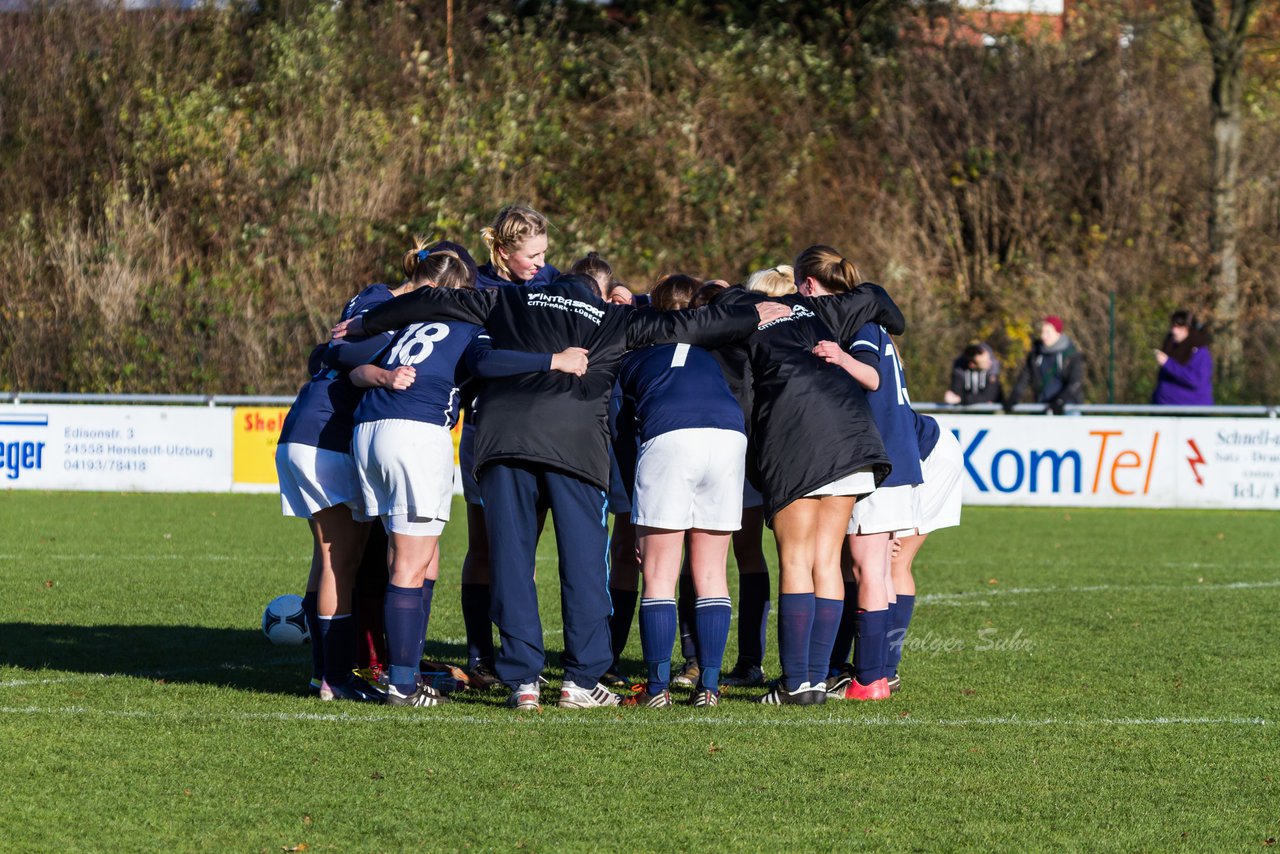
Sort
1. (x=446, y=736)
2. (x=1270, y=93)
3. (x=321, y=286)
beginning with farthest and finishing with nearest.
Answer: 1. (x=1270, y=93)
2. (x=321, y=286)
3. (x=446, y=736)

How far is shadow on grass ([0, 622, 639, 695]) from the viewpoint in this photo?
7.51 metres

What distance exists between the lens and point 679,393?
666 cm

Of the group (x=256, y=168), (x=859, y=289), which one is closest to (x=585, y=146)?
(x=256, y=168)

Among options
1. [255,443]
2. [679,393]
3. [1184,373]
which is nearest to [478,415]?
[679,393]

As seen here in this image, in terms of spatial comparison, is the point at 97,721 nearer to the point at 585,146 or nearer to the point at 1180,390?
the point at 1180,390

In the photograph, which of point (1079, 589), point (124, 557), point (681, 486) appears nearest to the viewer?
point (681, 486)

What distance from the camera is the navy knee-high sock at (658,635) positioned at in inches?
265

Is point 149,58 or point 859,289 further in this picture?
point 149,58

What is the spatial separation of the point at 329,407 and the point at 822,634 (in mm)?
2269

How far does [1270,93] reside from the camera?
33.8m

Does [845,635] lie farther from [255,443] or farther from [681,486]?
[255,443]

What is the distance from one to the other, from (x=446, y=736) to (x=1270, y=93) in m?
31.8

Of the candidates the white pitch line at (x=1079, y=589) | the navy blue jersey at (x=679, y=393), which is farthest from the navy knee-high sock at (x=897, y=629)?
the white pitch line at (x=1079, y=589)

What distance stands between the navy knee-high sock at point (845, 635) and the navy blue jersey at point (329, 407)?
7.73ft
